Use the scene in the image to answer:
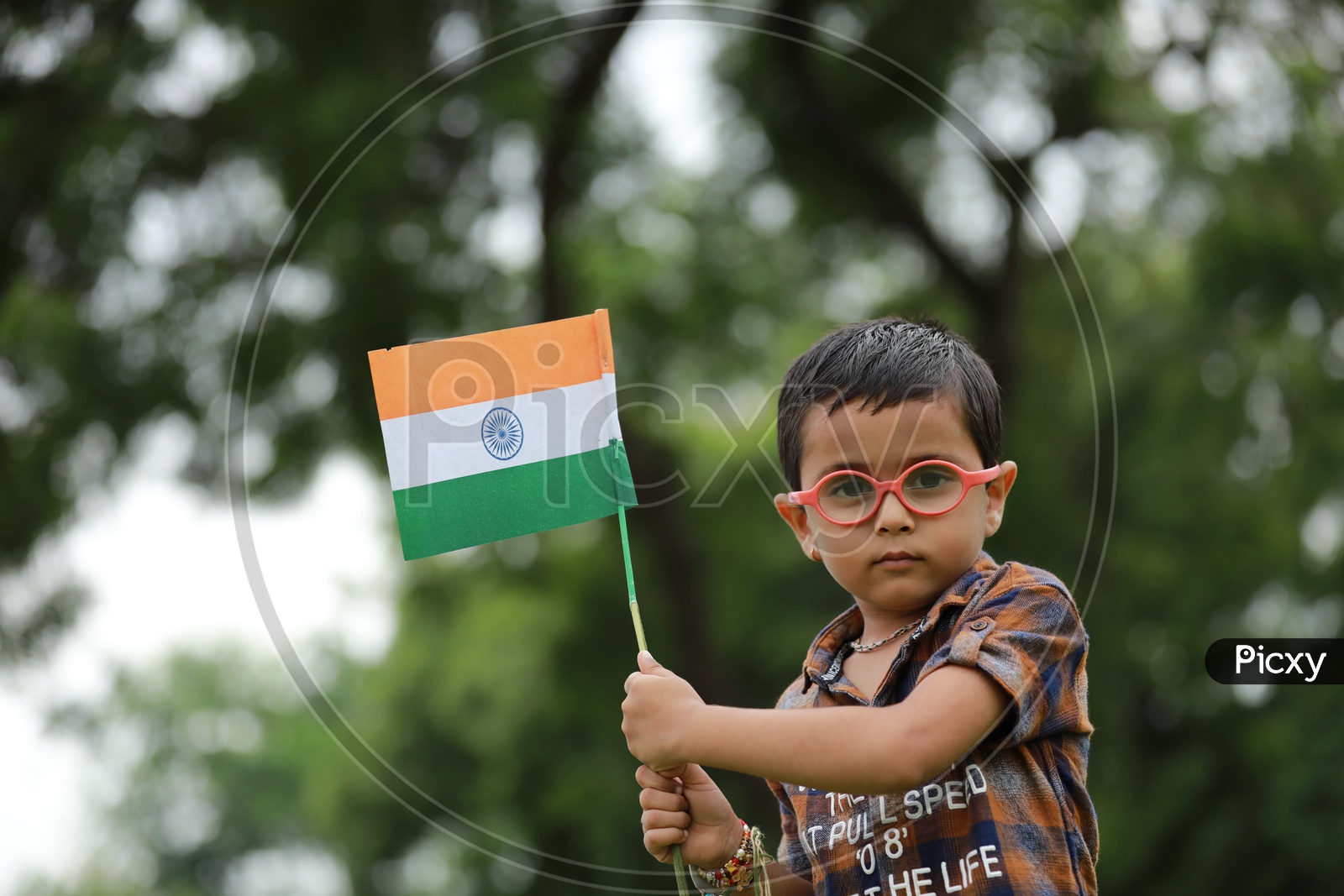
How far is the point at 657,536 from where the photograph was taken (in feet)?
25.0

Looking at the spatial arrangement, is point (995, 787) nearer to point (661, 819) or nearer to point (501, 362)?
point (661, 819)

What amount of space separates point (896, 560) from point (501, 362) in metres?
0.66

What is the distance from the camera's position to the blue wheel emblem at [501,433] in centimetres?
195

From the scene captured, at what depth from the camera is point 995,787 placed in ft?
5.24

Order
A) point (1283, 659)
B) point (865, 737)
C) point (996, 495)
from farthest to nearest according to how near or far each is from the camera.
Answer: point (1283, 659)
point (996, 495)
point (865, 737)

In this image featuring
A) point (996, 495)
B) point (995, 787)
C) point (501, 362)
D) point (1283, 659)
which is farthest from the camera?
point (1283, 659)

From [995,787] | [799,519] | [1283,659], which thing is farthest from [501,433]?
[1283,659]

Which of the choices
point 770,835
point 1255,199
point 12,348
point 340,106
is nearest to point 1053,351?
point 1255,199

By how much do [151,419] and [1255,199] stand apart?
6.21 meters

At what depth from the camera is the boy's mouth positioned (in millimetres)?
1689

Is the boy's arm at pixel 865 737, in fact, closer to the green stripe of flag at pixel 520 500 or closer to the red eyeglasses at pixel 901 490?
the red eyeglasses at pixel 901 490

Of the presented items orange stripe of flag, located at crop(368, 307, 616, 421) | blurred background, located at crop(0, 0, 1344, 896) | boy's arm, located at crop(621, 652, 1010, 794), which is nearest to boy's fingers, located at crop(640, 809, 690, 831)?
boy's arm, located at crop(621, 652, 1010, 794)

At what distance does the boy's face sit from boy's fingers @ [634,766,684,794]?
0.37 m

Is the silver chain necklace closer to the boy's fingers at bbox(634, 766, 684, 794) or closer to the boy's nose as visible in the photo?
the boy's nose
